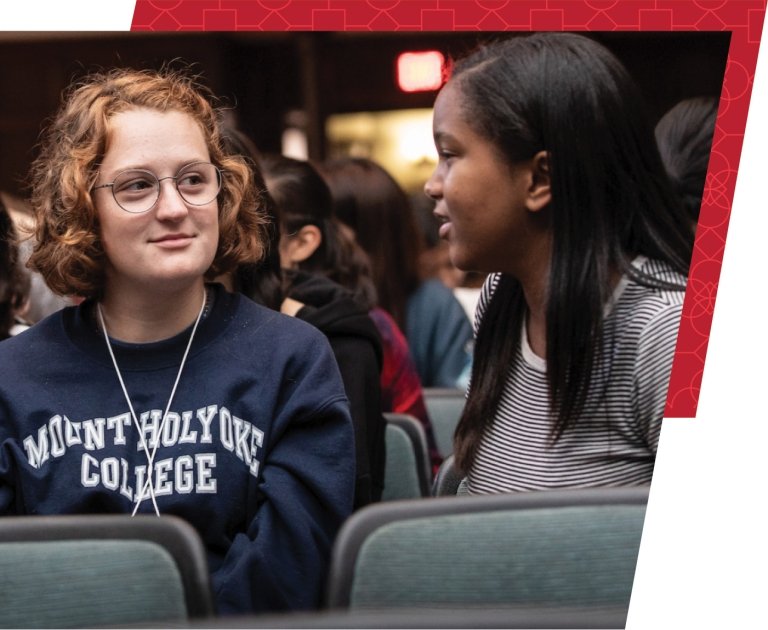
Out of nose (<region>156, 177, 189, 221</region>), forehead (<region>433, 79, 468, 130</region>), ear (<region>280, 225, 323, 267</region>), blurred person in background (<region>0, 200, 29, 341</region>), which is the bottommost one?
Result: blurred person in background (<region>0, 200, 29, 341</region>)

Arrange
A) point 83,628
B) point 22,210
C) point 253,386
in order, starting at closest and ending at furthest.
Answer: point 83,628
point 253,386
point 22,210

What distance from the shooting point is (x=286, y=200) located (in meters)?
2.61

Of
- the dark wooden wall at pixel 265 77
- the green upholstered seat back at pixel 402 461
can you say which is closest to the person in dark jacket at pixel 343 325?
the green upholstered seat back at pixel 402 461

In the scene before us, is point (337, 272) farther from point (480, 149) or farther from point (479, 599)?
point (479, 599)

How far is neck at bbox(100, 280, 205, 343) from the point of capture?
1.65m

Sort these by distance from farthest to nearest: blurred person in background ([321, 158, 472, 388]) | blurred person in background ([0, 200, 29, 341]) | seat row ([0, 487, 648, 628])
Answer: blurred person in background ([321, 158, 472, 388]) → blurred person in background ([0, 200, 29, 341]) → seat row ([0, 487, 648, 628])

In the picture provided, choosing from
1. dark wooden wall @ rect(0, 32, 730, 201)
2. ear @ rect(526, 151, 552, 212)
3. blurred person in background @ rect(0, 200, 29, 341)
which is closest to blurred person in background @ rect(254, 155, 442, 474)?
blurred person in background @ rect(0, 200, 29, 341)

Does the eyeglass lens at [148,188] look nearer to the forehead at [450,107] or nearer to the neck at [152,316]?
the neck at [152,316]

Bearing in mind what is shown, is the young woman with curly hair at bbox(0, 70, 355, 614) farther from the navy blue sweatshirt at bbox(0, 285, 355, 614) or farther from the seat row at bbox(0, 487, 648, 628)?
the seat row at bbox(0, 487, 648, 628)

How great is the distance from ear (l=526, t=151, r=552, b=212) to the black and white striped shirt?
0.14 meters

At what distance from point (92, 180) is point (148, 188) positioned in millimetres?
86

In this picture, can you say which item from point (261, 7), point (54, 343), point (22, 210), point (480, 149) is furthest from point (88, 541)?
point (22, 210)

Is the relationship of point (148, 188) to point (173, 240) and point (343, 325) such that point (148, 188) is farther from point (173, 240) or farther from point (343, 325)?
point (343, 325)

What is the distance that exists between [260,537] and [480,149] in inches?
22.7
